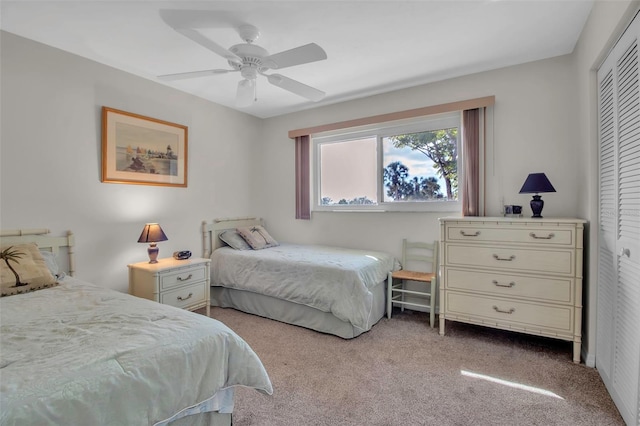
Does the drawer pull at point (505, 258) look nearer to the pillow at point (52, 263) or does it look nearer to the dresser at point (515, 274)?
the dresser at point (515, 274)

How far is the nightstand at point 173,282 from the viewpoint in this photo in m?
2.75

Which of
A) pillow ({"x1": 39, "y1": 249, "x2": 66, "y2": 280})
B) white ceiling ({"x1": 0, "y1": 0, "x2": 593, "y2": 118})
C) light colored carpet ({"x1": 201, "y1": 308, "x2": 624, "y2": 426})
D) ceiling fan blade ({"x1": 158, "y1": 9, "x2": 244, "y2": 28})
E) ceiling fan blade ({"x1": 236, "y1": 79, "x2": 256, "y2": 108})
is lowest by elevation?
light colored carpet ({"x1": 201, "y1": 308, "x2": 624, "y2": 426})

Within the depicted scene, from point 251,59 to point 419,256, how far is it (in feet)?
8.26

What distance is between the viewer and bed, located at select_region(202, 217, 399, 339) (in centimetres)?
265

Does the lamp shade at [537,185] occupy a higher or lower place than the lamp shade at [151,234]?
higher

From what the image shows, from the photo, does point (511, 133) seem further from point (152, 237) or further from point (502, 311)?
point (152, 237)

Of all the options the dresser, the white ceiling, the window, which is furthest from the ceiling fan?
the dresser

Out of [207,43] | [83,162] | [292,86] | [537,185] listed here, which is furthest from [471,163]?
[83,162]

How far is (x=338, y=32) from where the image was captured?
7.68 ft

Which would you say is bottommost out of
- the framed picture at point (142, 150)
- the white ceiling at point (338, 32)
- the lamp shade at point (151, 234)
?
the lamp shade at point (151, 234)

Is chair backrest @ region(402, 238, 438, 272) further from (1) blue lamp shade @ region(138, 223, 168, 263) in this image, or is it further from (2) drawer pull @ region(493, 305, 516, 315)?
(1) blue lamp shade @ region(138, 223, 168, 263)

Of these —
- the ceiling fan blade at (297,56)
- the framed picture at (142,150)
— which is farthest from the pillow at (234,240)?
the ceiling fan blade at (297,56)

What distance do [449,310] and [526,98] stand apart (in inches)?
82.1

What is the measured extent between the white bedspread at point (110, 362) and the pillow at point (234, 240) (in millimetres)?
1944
